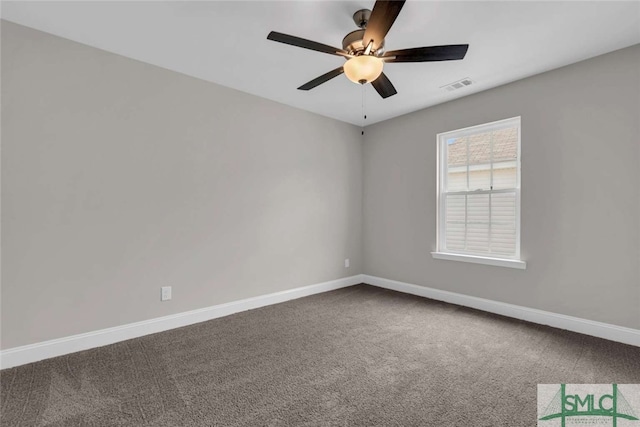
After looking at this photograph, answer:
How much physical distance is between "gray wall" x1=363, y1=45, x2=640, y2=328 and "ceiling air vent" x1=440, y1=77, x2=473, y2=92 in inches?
13.4

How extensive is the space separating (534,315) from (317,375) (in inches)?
93.1

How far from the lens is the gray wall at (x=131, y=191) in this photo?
89.0 inches

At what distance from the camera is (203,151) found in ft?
10.3

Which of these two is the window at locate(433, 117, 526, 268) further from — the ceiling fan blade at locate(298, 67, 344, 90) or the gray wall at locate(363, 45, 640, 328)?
the ceiling fan blade at locate(298, 67, 344, 90)

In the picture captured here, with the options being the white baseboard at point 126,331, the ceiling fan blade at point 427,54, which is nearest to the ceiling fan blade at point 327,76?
the ceiling fan blade at point 427,54

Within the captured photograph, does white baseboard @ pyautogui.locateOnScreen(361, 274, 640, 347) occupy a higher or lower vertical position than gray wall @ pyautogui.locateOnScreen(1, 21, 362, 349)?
lower

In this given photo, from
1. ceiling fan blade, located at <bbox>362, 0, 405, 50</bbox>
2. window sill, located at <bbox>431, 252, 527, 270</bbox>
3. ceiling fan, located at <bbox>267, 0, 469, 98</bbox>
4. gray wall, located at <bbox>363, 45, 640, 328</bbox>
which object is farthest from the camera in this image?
window sill, located at <bbox>431, 252, 527, 270</bbox>

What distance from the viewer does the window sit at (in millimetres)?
3264

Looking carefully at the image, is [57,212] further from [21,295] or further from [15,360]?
[15,360]

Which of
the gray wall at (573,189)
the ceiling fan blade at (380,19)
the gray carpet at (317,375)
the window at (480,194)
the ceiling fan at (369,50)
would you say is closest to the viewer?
the ceiling fan blade at (380,19)

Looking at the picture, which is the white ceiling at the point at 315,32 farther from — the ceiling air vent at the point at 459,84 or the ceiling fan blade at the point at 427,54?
the ceiling fan blade at the point at 427,54

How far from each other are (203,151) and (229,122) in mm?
463

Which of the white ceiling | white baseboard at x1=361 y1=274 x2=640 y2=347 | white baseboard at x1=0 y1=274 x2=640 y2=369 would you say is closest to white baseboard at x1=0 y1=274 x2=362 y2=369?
white baseboard at x1=0 y1=274 x2=640 y2=369

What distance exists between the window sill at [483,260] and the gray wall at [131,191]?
1733mm
